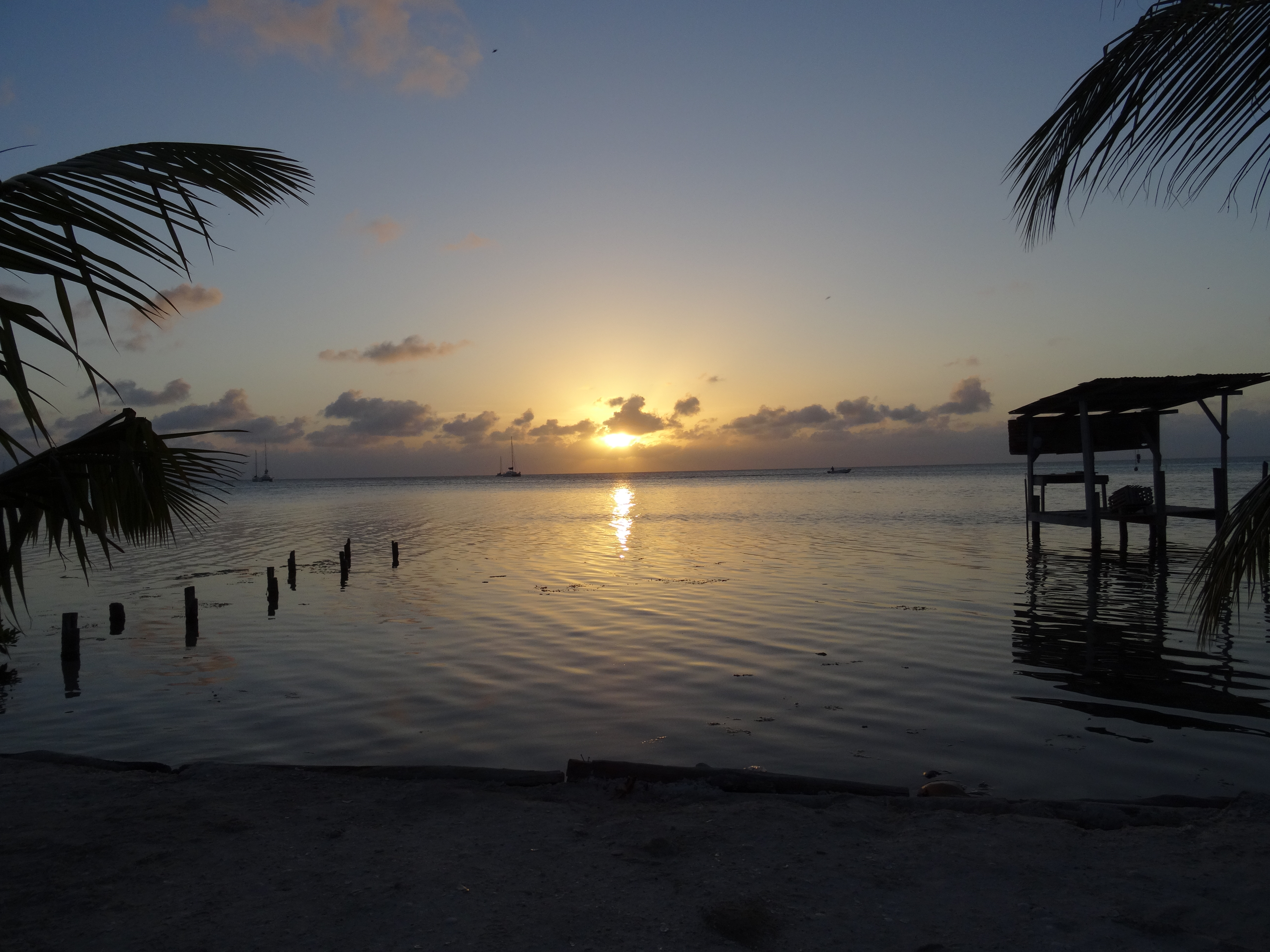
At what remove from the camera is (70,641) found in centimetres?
1385

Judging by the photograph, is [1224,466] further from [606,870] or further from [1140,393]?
[606,870]

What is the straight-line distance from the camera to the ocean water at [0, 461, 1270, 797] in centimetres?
880

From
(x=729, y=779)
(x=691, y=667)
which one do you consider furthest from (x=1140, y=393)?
(x=729, y=779)

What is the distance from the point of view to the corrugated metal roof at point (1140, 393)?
2012cm

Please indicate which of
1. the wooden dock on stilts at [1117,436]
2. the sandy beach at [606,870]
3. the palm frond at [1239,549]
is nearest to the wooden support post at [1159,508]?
the wooden dock on stilts at [1117,436]

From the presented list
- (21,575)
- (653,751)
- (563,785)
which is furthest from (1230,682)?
(21,575)

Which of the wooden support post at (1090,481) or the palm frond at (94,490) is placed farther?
the wooden support post at (1090,481)

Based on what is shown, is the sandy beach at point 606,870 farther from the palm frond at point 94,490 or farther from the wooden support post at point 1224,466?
the wooden support post at point 1224,466

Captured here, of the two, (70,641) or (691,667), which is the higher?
(70,641)

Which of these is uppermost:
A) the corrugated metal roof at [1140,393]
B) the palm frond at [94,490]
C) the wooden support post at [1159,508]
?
the corrugated metal roof at [1140,393]

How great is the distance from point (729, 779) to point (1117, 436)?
2396 centimetres

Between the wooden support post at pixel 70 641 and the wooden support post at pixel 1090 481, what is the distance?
24.3 metres

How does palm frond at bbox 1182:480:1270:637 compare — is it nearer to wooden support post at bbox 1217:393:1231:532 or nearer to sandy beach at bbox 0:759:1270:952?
sandy beach at bbox 0:759:1270:952

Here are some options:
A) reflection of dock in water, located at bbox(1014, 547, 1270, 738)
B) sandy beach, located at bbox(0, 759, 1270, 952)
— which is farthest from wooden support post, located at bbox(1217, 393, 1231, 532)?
sandy beach, located at bbox(0, 759, 1270, 952)
